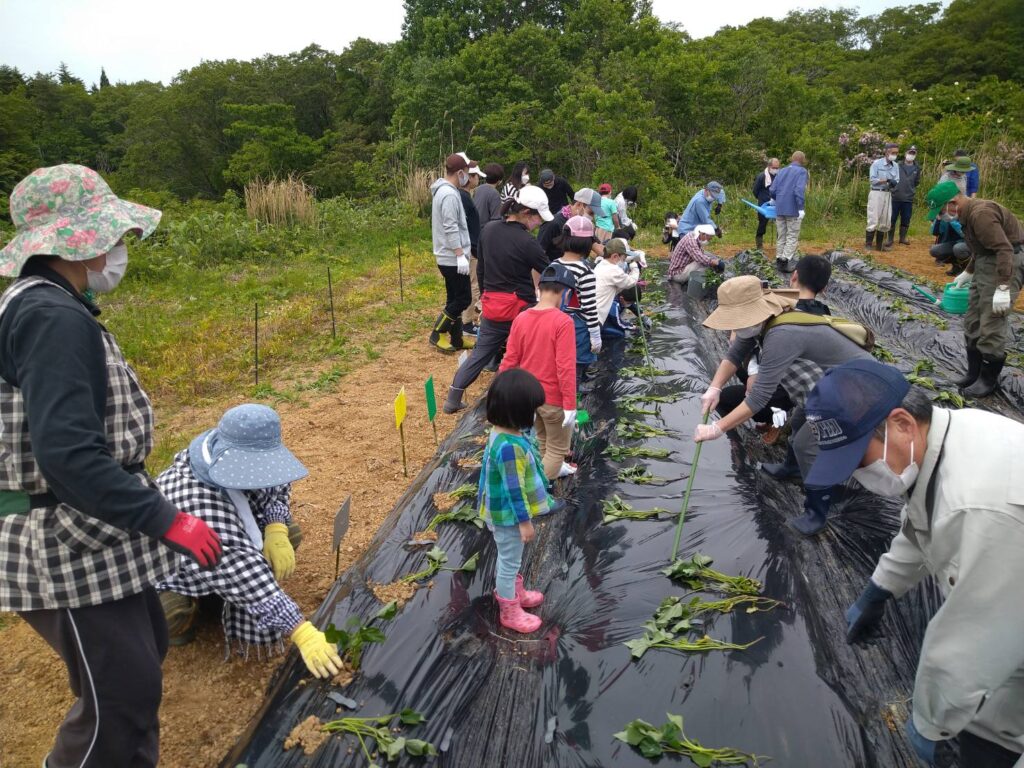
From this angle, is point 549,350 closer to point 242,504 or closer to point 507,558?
point 507,558

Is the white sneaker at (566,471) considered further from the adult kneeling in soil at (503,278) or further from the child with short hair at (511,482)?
the adult kneeling in soil at (503,278)

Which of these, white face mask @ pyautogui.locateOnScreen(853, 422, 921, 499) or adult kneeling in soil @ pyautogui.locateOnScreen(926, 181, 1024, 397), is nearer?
white face mask @ pyautogui.locateOnScreen(853, 422, 921, 499)

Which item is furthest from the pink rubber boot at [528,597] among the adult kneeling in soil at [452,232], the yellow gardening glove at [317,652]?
the adult kneeling in soil at [452,232]

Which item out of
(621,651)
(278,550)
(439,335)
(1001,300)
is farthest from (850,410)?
(439,335)

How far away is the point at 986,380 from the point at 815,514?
309 cm

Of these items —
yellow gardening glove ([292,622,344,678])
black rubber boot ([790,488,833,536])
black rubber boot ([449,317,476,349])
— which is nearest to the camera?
yellow gardening glove ([292,622,344,678])

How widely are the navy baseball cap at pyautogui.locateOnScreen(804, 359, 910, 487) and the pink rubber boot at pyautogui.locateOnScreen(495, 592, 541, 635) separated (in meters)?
1.27

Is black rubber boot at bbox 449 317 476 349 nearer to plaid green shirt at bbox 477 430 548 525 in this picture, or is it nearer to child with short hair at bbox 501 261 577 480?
child with short hair at bbox 501 261 577 480

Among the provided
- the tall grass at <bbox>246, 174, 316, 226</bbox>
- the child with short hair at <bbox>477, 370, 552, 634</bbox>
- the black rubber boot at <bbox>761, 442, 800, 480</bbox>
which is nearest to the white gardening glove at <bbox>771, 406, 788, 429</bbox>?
the black rubber boot at <bbox>761, 442, 800, 480</bbox>

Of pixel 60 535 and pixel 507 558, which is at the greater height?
pixel 60 535

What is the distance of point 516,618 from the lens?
2508 mm

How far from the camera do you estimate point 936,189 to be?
5691mm

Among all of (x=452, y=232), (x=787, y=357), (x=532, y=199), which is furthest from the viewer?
(x=452, y=232)

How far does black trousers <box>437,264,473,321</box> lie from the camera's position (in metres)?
6.28
